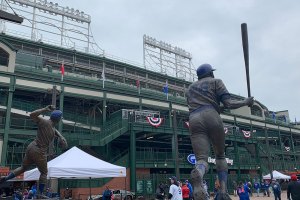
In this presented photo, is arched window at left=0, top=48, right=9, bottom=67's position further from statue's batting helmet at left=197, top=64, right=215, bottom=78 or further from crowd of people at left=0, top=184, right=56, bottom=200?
statue's batting helmet at left=197, top=64, right=215, bottom=78

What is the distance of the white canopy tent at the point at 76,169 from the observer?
481 inches

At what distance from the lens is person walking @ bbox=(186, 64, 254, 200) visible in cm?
484

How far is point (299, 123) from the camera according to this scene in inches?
3095

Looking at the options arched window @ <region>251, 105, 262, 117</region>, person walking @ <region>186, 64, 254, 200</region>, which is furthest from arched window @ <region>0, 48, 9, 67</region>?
arched window @ <region>251, 105, 262, 117</region>

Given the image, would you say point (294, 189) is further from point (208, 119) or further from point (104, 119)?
point (104, 119)

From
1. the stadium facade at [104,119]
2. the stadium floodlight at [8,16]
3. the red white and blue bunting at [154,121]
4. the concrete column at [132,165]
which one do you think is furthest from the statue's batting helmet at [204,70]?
the red white and blue bunting at [154,121]

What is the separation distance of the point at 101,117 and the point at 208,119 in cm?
3301

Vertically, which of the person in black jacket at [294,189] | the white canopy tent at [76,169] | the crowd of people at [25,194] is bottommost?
the crowd of people at [25,194]

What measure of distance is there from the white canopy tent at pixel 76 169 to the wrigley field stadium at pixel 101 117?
45cm

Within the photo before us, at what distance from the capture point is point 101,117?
37.3 metres

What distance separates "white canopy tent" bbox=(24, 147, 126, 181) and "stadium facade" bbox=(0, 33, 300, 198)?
33.0ft

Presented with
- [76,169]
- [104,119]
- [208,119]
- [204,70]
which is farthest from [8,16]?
[104,119]

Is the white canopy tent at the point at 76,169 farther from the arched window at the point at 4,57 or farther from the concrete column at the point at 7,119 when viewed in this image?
the arched window at the point at 4,57

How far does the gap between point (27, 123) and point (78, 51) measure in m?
16.5
